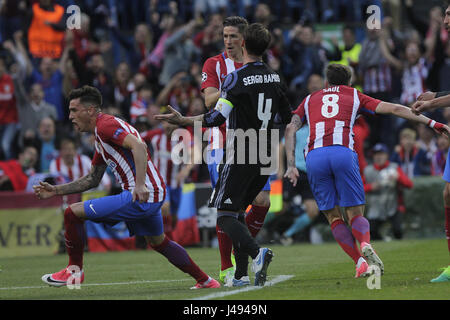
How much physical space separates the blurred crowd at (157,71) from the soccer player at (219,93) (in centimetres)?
715

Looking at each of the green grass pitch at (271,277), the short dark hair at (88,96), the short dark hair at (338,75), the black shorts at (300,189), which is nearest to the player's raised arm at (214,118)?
the short dark hair at (88,96)

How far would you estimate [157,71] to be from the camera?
19312 mm

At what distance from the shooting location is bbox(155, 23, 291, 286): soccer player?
750 centimetres

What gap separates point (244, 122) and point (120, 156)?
114cm

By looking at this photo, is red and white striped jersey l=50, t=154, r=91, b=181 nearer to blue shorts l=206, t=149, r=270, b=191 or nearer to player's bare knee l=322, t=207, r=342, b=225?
blue shorts l=206, t=149, r=270, b=191

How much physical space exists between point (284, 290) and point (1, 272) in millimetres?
5091

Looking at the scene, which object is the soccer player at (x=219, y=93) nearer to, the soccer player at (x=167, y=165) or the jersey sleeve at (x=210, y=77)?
the jersey sleeve at (x=210, y=77)

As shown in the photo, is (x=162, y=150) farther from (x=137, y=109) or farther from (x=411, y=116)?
(x=411, y=116)

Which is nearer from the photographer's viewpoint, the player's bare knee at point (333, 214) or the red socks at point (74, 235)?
the red socks at point (74, 235)

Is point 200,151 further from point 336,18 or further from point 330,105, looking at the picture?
point 336,18

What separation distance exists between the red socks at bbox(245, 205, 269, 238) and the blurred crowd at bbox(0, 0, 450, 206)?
23.5ft

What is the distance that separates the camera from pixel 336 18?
69.8 feet

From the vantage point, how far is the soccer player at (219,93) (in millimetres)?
8594

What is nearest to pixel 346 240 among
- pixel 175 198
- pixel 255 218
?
pixel 255 218
